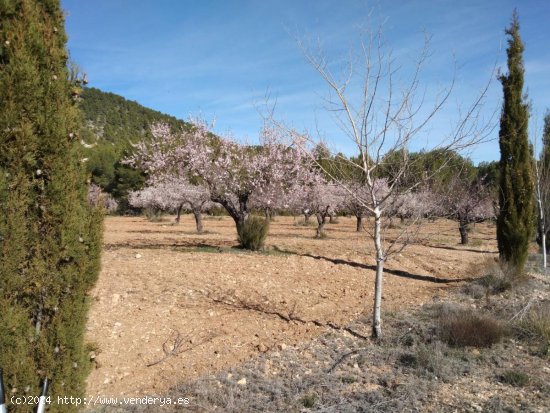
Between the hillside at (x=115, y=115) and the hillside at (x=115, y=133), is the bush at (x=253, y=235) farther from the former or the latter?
the hillside at (x=115, y=115)

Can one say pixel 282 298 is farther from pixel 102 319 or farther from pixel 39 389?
pixel 39 389

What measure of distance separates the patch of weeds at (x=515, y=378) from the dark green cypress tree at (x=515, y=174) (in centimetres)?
649

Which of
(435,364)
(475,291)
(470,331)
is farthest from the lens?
(475,291)

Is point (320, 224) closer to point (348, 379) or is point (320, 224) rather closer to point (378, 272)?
point (378, 272)

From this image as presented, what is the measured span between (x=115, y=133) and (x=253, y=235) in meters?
88.9

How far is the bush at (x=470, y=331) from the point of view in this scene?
5289mm

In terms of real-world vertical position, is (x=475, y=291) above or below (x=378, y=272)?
below

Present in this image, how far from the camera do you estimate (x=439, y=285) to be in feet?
31.2

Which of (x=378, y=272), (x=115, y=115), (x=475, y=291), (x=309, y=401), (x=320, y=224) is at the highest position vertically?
(x=115, y=115)

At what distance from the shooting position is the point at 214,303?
695cm

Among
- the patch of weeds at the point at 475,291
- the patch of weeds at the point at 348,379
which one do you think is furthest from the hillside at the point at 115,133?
the patch of weeds at the point at 348,379

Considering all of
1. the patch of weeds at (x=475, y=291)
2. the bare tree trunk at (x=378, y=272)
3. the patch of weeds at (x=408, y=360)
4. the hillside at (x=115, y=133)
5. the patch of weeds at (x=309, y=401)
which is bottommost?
the patch of weeds at (x=309, y=401)

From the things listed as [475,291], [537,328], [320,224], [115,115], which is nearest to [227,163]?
[475,291]

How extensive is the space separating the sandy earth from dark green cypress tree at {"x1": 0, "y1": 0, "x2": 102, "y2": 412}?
1.44ft
